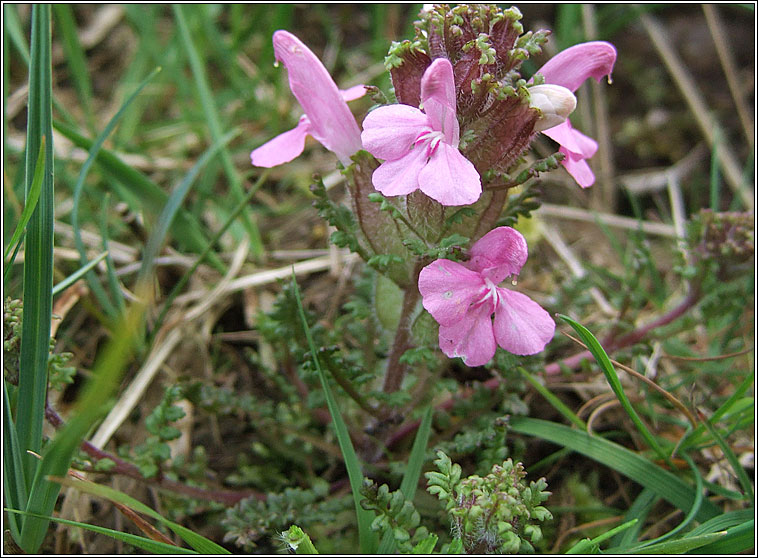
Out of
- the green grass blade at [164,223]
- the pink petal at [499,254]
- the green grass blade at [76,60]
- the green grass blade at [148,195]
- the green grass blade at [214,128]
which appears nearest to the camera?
the pink petal at [499,254]

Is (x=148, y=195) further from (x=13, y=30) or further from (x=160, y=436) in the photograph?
(x=160, y=436)

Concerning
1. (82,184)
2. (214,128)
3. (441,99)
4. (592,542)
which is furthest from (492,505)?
(214,128)

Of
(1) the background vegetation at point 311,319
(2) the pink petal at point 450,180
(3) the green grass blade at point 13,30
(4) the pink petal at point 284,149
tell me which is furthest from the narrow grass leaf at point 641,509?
(3) the green grass blade at point 13,30

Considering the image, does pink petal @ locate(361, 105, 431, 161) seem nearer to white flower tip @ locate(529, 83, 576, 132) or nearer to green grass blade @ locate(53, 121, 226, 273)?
white flower tip @ locate(529, 83, 576, 132)

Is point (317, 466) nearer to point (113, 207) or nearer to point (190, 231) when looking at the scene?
point (190, 231)

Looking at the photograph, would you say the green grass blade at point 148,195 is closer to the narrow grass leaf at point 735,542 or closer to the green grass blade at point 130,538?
→ the green grass blade at point 130,538

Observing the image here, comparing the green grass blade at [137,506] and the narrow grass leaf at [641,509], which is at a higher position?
the green grass blade at [137,506]

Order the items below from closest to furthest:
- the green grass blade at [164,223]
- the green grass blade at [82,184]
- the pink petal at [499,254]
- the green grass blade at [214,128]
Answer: the pink petal at [499,254]
the green grass blade at [82,184]
the green grass blade at [164,223]
the green grass blade at [214,128]

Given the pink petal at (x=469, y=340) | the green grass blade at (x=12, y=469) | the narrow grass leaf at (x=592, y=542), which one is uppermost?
the pink petal at (x=469, y=340)
